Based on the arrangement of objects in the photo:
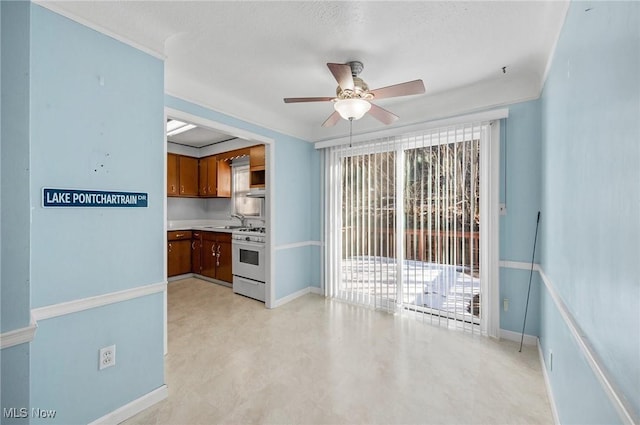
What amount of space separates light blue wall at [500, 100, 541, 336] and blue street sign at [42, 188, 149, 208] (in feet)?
10.8

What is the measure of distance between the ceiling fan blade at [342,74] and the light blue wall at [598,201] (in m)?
1.24

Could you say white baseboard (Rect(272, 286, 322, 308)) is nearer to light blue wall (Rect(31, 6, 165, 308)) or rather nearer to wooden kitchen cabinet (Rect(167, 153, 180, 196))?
light blue wall (Rect(31, 6, 165, 308))

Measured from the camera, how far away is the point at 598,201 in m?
1.05

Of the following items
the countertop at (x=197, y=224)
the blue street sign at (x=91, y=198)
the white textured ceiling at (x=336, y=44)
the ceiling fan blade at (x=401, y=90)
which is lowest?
the countertop at (x=197, y=224)

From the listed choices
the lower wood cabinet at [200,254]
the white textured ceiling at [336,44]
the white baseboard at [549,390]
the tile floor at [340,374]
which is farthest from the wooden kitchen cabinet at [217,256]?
the white baseboard at [549,390]

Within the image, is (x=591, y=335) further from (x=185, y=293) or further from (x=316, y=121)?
(x=185, y=293)

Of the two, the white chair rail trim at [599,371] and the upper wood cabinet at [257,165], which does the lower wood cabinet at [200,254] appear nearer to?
the upper wood cabinet at [257,165]

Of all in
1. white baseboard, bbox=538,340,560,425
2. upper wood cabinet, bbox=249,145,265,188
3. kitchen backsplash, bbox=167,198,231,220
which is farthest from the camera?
kitchen backsplash, bbox=167,198,231,220

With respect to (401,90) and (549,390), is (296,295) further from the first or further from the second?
(401,90)

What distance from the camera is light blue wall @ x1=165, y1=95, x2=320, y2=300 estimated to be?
12.6 feet

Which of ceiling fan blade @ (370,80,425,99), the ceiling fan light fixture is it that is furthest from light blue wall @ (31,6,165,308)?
ceiling fan blade @ (370,80,425,99)

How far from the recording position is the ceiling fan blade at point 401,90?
2.03 m

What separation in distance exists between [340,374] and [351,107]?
220 centimetres

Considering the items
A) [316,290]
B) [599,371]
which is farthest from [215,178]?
[599,371]
